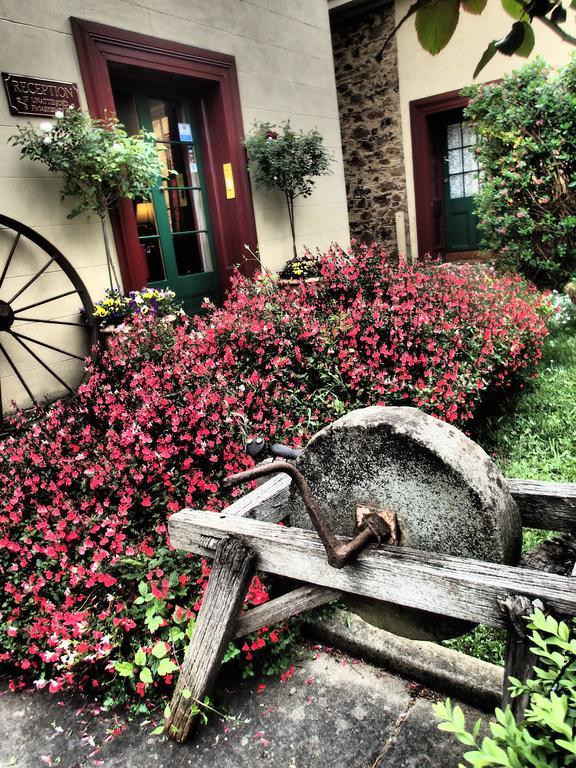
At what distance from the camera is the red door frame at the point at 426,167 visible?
28.3 ft

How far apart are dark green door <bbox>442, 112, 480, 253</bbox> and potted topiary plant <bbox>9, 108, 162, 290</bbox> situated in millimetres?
6000

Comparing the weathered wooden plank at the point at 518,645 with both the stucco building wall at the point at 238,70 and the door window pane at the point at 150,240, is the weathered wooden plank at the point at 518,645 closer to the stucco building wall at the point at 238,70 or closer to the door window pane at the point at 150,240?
the stucco building wall at the point at 238,70

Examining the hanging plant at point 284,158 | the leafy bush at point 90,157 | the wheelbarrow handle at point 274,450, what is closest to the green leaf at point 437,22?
the wheelbarrow handle at point 274,450

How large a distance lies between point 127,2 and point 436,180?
5670 millimetres

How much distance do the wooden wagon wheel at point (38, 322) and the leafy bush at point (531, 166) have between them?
4595mm

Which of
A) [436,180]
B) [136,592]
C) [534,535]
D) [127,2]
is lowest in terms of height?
[534,535]

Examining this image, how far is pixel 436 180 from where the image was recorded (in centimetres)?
924

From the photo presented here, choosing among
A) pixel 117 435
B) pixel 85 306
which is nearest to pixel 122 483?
pixel 117 435

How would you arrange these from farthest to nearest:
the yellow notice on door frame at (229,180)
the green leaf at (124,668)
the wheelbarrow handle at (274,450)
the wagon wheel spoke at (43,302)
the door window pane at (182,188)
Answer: the yellow notice on door frame at (229,180) < the door window pane at (182,188) < the wagon wheel spoke at (43,302) < the green leaf at (124,668) < the wheelbarrow handle at (274,450)

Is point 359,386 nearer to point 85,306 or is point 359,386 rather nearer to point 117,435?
point 117,435

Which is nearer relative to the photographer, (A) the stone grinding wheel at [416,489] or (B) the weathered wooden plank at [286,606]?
(A) the stone grinding wheel at [416,489]

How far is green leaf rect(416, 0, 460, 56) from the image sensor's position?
2.64 feet

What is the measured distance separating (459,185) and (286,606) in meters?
8.84

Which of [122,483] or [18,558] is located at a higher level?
[122,483]
